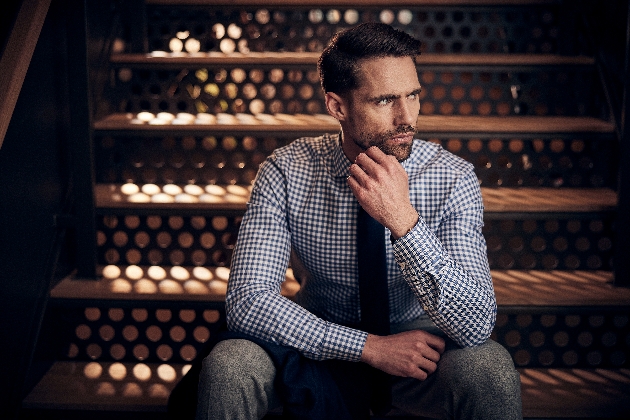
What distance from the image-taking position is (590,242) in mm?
2131

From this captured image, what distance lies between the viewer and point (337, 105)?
1.74 meters

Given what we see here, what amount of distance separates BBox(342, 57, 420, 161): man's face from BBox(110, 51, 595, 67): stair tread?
60cm

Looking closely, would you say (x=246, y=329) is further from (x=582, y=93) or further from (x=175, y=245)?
(x=582, y=93)

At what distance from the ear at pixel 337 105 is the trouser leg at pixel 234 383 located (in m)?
0.63

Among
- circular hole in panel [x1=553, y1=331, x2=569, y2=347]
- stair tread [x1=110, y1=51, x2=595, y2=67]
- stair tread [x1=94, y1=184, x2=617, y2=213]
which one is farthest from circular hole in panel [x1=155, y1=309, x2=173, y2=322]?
circular hole in panel [x1=553, y1=331, x2=569, y2=347]

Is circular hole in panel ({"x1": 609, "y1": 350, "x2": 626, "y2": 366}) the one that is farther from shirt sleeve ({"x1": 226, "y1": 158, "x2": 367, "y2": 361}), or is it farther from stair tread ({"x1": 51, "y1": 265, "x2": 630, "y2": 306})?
shirt sleeve ({"x1": 226, "y1": 158, "x2": 367, "y2": 361})

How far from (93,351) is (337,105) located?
1.11 meters

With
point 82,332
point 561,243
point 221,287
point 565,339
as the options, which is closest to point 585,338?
point 565,339

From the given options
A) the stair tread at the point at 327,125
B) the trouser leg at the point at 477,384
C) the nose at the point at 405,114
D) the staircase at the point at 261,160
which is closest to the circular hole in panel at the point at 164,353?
the staircase at the point at 261,160

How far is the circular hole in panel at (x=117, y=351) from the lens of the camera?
214cm

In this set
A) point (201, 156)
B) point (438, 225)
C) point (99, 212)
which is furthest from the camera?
point (201, 156)

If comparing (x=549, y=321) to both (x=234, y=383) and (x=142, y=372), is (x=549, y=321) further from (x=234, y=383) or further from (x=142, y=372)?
→ (x=142, y=372)

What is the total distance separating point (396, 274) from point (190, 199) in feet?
2.43

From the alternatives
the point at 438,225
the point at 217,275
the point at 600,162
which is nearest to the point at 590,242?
the point at 600,162
